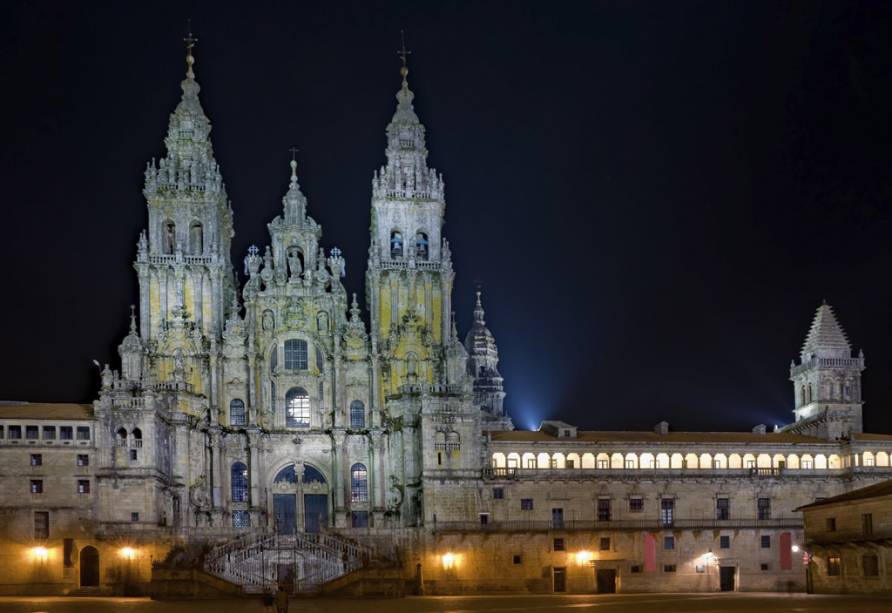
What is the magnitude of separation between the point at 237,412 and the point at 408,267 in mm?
17752

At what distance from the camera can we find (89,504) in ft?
277

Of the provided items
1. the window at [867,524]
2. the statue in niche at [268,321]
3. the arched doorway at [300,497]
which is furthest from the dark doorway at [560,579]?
the statue in niche at [268,321]

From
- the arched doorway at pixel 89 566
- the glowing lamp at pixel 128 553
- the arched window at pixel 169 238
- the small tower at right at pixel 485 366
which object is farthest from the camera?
the small tower at right at pixel 485 366

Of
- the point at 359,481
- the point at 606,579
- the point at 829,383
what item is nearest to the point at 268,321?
the point at 359,481

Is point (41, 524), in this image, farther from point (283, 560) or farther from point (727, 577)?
point (727, 577)

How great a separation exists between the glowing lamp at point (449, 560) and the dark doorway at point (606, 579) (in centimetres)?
1057

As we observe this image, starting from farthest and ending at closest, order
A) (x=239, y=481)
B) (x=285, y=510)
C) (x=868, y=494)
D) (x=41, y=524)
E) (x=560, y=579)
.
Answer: (x=285, y=510)
(x=239, y=481)
(x=560, y=579)
(x=41, y=524)
(x=868, y=494)

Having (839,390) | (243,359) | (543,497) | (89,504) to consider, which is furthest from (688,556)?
(89,504)

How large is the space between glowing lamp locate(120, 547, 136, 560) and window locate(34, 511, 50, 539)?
4.93 metres

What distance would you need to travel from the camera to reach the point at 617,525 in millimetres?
94812

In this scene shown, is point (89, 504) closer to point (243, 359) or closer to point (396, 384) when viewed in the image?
point (243, 359)

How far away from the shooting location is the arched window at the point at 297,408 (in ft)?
330

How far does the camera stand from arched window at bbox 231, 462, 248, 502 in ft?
324

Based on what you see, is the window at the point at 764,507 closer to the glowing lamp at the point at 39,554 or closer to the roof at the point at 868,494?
the roof at the point at 868,494
